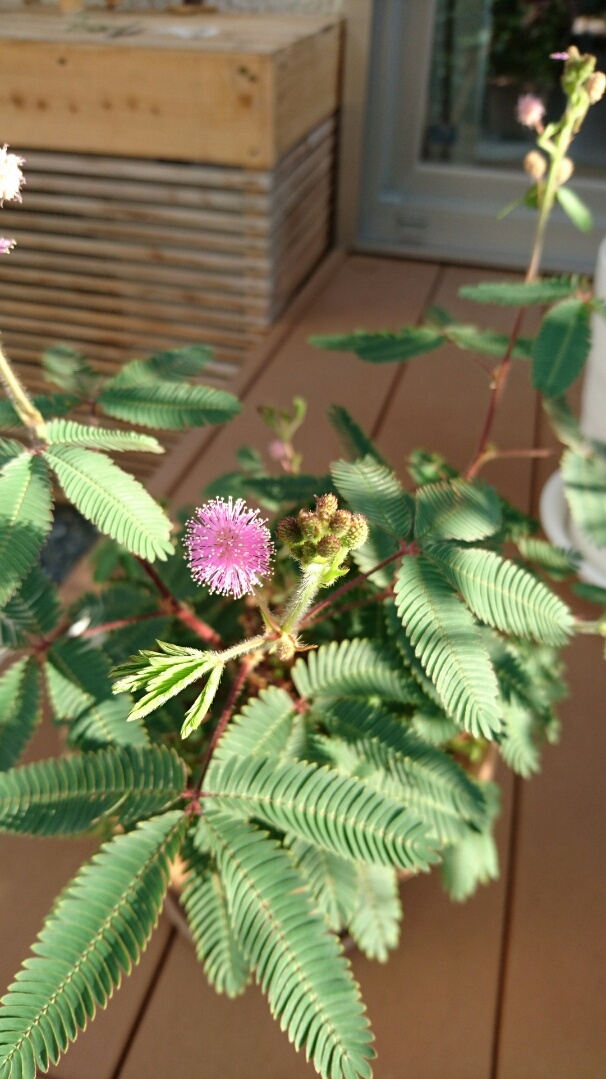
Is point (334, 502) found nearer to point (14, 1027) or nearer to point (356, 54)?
point (14, 1027)

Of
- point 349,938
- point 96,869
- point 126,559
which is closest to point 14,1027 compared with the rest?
point 96,869

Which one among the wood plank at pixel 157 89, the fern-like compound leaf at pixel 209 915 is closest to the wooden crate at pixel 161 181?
the wood plank at pixel 157 89

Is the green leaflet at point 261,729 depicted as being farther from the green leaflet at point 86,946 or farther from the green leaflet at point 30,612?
the green leaflet at point 30,612

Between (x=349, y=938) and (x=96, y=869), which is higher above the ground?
(x=96, y=869)

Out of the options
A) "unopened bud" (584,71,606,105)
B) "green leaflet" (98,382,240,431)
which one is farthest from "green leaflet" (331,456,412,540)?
"unopened bud" (584,71,606,105)

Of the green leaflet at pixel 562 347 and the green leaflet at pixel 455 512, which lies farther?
the green leaflet at pixel 562 347

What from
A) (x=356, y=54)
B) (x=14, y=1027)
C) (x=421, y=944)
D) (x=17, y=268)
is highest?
(x=356, y=54)
